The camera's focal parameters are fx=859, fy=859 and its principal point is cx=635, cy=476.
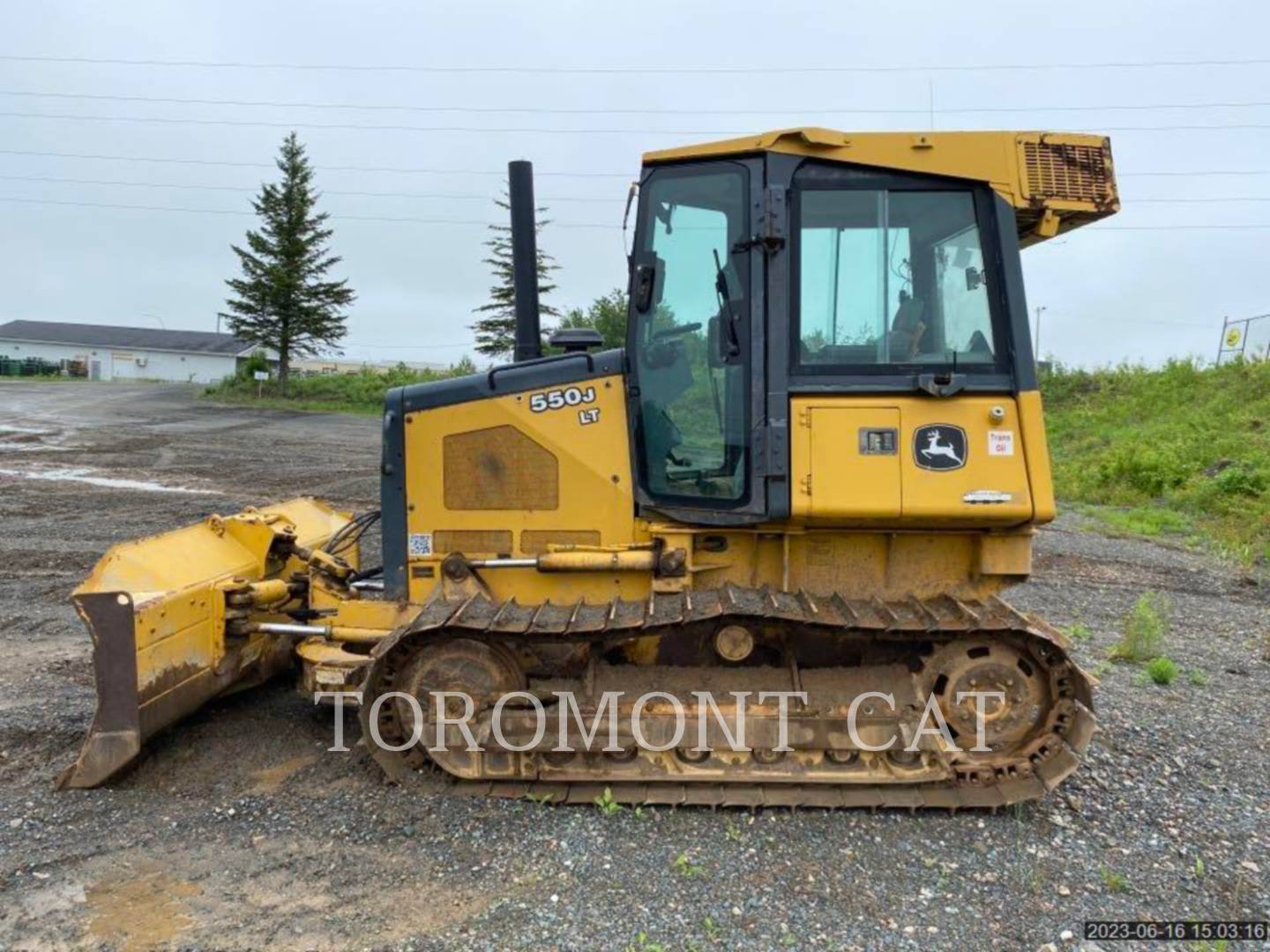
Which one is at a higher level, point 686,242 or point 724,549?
point 686,242

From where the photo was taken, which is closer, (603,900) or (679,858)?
(603,900)

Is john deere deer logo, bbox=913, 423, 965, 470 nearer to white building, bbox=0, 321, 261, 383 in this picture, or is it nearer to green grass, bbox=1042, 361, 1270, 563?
green grass, bbox=1042, 361, 1270, 563

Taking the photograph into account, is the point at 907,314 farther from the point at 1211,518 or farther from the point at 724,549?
the point at 1211,518

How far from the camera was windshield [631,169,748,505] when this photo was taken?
151 inches

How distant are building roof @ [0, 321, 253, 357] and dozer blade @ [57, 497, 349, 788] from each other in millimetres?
68095

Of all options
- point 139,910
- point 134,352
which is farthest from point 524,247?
point 134,352

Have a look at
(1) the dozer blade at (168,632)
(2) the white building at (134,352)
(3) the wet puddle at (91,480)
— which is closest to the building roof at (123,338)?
(2) the white building at (134,352)

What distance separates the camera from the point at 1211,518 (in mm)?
12516

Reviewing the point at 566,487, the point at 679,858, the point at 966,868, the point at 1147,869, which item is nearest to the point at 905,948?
the point at 966,868

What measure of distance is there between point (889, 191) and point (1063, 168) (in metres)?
0.76

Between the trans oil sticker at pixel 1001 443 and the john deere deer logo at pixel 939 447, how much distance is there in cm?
12

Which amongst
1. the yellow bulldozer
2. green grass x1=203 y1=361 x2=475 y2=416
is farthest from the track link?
green grass x1=203 y1=361 x2=475 y2=416

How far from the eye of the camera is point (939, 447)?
3689mm

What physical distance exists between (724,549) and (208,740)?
2.71 m
